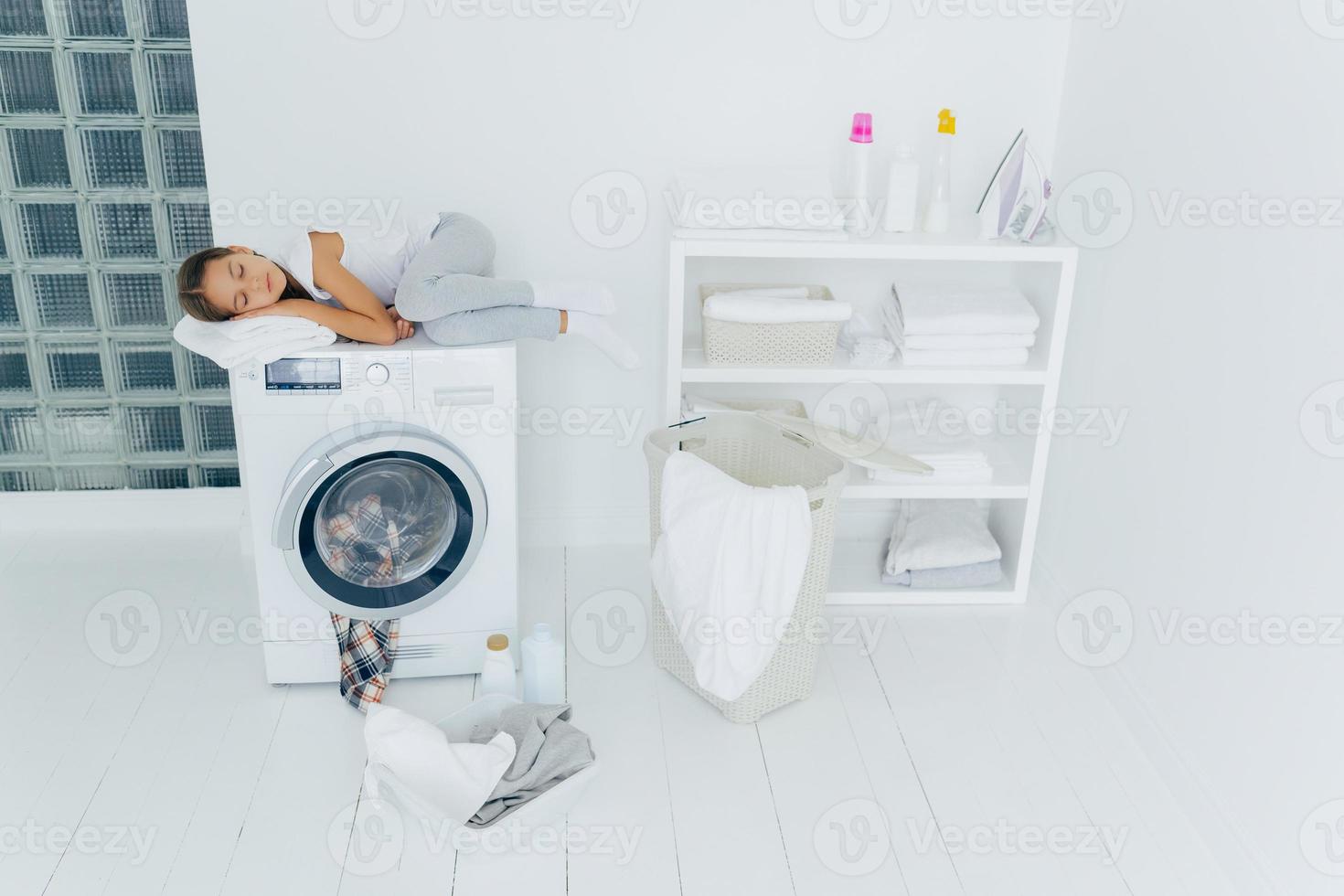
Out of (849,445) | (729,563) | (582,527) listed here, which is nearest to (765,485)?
(849,445)

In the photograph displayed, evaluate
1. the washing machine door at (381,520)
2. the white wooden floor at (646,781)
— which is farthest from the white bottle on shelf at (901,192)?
the washing machine door at (381,520)

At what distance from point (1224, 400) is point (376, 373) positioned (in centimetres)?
155

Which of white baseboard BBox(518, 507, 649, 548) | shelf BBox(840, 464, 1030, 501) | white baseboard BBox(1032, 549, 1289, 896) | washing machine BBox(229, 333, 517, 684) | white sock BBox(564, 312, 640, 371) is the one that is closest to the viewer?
white baseboard BBox(1032, 549, 1289, 896)

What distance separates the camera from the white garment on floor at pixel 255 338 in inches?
84.0

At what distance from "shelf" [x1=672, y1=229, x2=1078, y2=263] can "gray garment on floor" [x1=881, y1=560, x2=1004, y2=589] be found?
0.75 meters

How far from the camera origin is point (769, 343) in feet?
8.39

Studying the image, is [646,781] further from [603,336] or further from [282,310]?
[282,310]

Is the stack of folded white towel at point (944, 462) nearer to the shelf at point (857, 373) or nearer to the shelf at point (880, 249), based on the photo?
the shelf at point (857, 373)

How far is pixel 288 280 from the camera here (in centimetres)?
233

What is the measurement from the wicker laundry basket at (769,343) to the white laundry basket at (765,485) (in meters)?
0.15

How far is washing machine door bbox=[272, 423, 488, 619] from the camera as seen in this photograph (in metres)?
2.20

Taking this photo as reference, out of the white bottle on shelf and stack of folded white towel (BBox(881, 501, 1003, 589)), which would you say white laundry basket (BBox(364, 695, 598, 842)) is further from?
the white bottle on shelf

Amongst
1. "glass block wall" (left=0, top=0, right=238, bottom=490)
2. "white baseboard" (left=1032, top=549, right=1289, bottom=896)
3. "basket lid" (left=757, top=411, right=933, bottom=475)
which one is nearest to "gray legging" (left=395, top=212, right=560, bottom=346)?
"basket lid" (left=757, top=411, right=933, bottom=475)

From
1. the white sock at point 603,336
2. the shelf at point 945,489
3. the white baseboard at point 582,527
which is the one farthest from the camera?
the white baseboard at point 582,527
